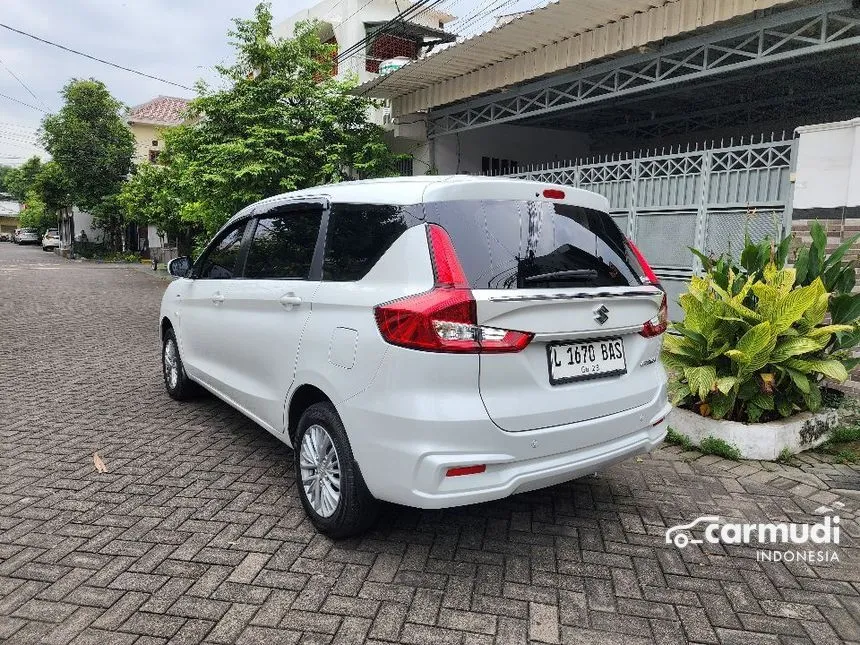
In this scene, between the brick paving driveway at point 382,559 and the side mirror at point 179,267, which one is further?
the side mirror at point 179,267

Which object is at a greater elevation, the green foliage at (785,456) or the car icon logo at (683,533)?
the green foliage at (785,456)

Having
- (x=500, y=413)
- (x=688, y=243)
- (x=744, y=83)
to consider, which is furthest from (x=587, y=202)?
(x=744, y=83)

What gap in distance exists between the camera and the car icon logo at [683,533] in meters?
2.96

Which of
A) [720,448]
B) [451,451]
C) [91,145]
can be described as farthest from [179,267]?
[91,145]

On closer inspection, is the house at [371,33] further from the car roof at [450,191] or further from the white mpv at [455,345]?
the white mpv at [455,345]

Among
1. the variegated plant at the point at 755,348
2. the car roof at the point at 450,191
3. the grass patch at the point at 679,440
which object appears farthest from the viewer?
the grass patch at the point at 679,440

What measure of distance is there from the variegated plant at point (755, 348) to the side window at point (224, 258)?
3093 millimetres

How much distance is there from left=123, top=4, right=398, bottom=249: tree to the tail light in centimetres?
887

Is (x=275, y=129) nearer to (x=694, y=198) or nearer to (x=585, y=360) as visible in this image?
(x=694, y=198)

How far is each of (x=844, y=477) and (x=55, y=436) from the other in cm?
536

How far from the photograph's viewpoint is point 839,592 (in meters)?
2.56

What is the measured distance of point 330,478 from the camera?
287 cm

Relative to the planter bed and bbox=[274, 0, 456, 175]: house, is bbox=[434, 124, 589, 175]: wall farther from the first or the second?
the planter bed

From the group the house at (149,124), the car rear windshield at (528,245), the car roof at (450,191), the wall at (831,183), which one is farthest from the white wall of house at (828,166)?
the house at (149,124)
